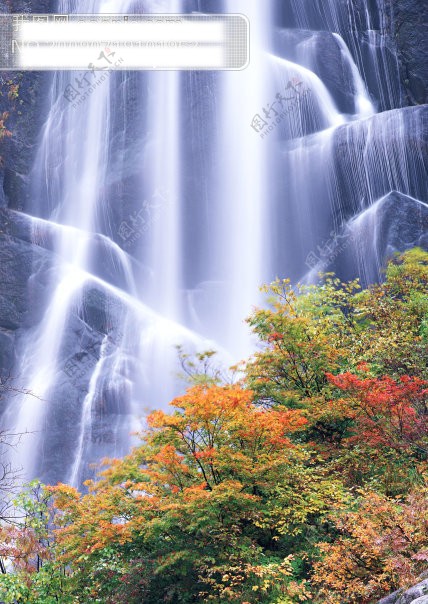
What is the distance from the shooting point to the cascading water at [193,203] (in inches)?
704

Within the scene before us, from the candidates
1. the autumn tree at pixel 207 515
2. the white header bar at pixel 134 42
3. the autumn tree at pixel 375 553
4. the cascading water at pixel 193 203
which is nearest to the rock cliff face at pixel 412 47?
the cascading water at pixel 193 203

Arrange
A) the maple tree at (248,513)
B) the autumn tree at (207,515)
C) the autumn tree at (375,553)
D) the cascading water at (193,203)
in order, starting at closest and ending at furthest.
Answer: the autumn tree at (375,553) < the maple tree at (248,513) < the autumn tree at (207,515) < the cascading water at (193,203)

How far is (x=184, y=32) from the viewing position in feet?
12.8

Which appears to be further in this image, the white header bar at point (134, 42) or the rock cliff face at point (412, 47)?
the rock cliff face at point (412, 47)

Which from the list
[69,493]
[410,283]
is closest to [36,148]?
[410,283]

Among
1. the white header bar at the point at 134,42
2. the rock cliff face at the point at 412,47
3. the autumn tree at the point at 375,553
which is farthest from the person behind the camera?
the rock cliff face at the point at 412,47

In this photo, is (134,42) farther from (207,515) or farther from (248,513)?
(248,513)

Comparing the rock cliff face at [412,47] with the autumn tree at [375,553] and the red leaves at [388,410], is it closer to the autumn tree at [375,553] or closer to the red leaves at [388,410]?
the red leaves at [388,410]

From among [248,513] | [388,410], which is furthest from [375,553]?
[388,410]

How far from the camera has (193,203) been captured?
24734 mm

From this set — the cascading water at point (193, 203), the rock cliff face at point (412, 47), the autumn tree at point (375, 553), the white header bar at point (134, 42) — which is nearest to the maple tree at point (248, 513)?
the autumn tree at point (375, 553)

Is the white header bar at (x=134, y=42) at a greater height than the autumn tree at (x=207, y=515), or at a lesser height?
greater

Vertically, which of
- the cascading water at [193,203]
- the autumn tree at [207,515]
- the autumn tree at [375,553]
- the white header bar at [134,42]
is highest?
the cascading water at [193,203]

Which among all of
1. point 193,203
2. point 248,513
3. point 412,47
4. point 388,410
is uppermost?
point 412,47
